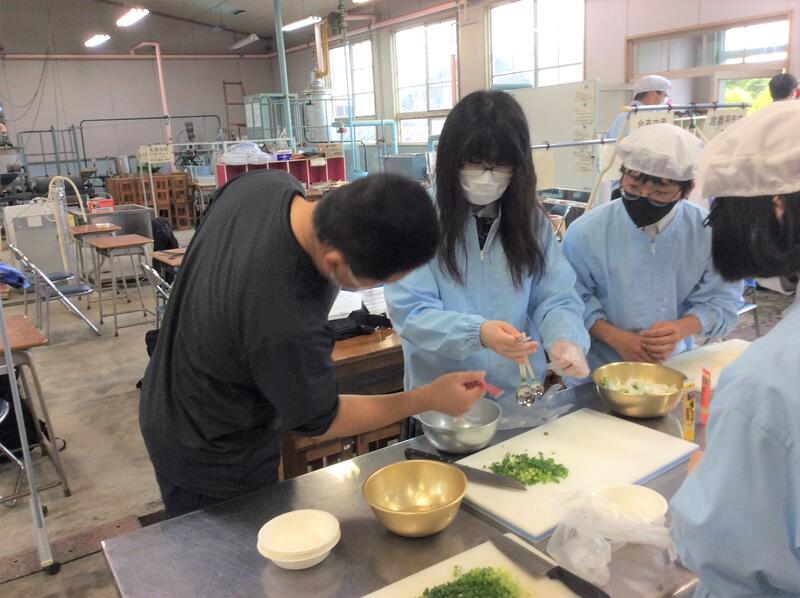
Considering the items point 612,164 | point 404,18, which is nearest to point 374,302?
point 612,164

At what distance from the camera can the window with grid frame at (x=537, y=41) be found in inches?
347

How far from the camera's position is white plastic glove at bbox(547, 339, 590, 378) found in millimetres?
1529

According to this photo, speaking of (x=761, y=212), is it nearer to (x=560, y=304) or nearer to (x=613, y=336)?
(x=560, y=304)

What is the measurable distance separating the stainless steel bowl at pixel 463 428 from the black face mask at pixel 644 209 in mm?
754

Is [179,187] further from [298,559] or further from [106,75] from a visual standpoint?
[298,559]

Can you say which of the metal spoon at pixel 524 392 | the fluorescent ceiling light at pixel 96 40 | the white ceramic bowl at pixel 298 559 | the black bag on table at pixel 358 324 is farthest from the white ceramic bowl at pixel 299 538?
the fluorescent ceiling light at pixel 96 40

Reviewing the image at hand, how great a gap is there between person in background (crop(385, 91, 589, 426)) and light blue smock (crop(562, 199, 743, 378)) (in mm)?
277

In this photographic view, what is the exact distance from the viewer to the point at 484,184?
156cm

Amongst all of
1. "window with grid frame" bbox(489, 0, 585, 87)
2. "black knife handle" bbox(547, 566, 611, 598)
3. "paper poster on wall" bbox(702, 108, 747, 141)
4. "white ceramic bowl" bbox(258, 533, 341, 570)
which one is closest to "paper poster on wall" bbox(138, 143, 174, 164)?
"window with grid frame" bbox(489, 0, 585, 87)

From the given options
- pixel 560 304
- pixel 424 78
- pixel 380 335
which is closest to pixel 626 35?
pixel 424 78

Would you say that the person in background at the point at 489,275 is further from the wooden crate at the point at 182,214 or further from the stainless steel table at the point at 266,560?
the wooden crate at the point at 182,214

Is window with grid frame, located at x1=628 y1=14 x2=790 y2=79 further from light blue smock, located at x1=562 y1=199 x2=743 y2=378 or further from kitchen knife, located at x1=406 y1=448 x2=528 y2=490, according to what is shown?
kitchen knife, located at x1=406 y1=448 x2=528 y2=490

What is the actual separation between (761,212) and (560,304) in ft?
2.84

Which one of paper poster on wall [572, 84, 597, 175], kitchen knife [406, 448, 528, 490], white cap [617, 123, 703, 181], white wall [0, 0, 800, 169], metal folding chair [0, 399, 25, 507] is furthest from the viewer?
white wall [0, 0, 800, 169]
